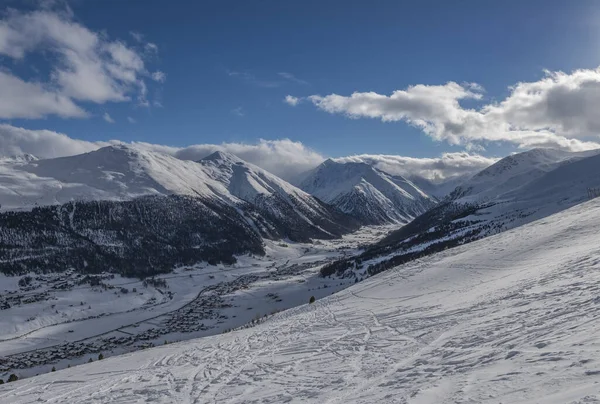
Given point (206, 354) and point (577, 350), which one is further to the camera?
point (206, 354)

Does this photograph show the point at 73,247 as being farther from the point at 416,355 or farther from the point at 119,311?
the point at 416,355

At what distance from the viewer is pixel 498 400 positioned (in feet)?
33.8

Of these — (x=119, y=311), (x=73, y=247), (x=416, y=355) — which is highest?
(x=73, y=247)

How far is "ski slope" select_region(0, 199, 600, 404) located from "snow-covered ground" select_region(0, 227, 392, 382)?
1193 inches

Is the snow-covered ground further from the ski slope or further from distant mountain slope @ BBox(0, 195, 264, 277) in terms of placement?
the ski slope

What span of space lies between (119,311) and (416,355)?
111422 mm

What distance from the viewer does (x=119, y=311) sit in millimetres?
111562

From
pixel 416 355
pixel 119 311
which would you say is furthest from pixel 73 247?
pixel 416 355

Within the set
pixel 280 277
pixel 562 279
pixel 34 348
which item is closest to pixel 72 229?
pixel 280 277

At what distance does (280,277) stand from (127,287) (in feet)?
174

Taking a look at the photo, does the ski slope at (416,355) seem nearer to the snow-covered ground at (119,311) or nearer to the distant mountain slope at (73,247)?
the snow-covered ground at (119,311)

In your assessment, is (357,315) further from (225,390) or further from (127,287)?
(127,287)

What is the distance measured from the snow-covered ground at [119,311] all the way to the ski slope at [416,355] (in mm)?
30303

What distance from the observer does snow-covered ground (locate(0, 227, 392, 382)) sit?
257 ft
